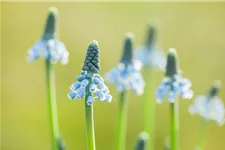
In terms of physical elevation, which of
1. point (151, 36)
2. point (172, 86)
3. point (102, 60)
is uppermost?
point (102, 60)

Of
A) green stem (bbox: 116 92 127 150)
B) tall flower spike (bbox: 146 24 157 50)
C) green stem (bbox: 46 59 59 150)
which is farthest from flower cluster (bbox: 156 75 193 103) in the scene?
tall flower spike (bbox: 146 24 157 50)

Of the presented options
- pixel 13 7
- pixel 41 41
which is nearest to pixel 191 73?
pixel 13 7

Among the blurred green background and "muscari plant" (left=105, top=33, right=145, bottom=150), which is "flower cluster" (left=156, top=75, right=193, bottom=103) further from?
the blurred green background

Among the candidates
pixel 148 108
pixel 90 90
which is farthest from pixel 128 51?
pixel 90 90

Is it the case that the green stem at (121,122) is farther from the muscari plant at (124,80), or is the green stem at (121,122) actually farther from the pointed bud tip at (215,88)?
the pointed bud tip at (215,88)

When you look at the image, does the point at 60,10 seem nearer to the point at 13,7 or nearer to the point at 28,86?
the point at 13,7

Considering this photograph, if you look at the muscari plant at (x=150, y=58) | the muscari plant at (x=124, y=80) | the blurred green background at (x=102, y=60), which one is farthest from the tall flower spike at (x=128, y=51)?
the blurred green background at (x=102, y=60)

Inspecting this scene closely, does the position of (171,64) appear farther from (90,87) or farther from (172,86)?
(90,87)
